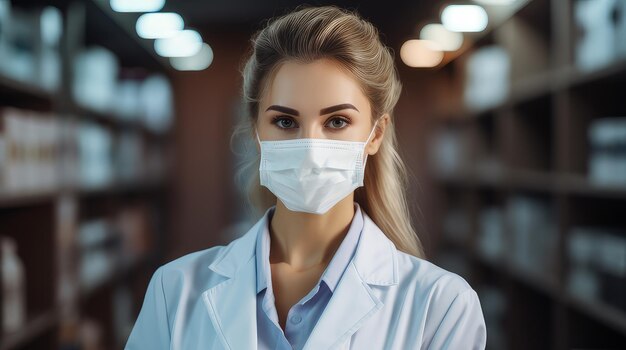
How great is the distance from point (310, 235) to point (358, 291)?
14cm

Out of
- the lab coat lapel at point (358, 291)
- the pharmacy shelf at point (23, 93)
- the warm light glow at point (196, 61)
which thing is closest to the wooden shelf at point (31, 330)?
the pharmacy shelf at point (23, 93)

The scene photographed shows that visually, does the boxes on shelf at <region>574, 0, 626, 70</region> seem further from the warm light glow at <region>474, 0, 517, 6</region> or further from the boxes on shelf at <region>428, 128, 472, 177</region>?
the boxes on shelf at <region>428, 128, 472, 177</region>

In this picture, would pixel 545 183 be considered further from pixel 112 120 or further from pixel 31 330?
pixel 112 120

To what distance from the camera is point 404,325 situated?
1.18m

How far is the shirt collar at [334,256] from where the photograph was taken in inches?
49.0

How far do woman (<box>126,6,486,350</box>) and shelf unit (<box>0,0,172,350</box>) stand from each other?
4.36ft

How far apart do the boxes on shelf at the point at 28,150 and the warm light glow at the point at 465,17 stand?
196cm

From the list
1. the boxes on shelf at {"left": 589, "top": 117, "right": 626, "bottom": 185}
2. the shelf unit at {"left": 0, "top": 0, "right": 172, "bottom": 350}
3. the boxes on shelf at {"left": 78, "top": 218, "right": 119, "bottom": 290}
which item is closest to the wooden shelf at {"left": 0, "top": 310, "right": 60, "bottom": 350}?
the shelf unit at {"left": 0, "top": 0, "right": 172, "bottom": 350}

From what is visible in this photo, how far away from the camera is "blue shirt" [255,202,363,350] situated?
3.96ft

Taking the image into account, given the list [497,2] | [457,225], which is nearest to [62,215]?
[497,2]

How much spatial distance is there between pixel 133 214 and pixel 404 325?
402 cm

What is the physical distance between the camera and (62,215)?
3172 millimetres

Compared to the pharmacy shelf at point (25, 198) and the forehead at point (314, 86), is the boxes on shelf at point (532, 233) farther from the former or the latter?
the forehead at point (314, 86)

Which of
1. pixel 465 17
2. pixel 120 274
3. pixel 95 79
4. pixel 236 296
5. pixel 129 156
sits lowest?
pixel 120 274
